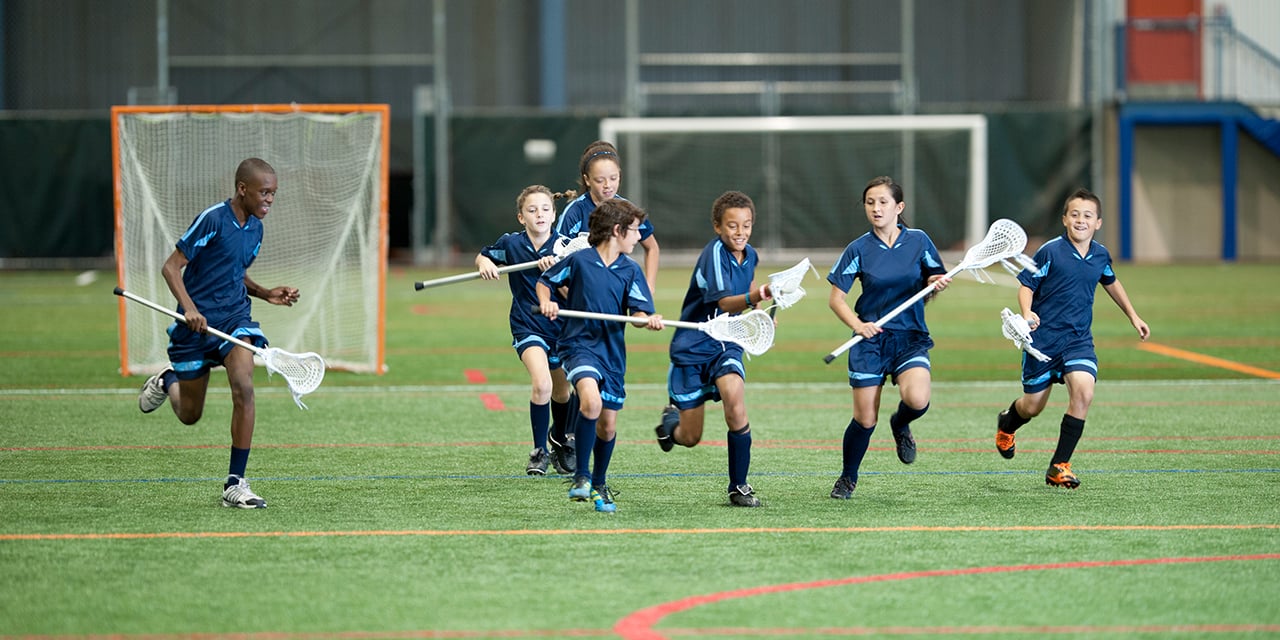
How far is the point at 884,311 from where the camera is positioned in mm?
7785

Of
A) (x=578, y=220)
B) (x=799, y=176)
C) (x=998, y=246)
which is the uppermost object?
(x=799, y=176)

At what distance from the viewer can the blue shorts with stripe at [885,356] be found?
7.68m

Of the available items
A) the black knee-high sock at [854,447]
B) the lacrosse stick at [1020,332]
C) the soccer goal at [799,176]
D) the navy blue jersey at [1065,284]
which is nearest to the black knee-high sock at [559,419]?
the black knee-high sock at [854,447]

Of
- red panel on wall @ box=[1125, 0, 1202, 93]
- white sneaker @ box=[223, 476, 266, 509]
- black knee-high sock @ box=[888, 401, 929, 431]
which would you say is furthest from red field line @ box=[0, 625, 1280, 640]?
red panel on wall @ box=[1125, 0, 1202, 93]

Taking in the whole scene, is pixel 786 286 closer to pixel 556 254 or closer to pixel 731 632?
pixel 556 254

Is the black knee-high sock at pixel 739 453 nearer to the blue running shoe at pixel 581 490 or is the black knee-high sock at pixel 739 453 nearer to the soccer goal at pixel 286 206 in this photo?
the blue running shoe at pixel 581 490

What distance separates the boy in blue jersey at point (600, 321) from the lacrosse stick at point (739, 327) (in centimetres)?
15

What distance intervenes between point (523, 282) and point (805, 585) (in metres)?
3.32

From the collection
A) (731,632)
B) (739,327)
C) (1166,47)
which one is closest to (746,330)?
(739,327)

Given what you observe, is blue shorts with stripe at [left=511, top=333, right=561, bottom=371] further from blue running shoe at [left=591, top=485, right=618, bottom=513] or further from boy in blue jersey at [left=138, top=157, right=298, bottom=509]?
boy in blue jersey at [left=138, top=157, right=298, bottom=509]

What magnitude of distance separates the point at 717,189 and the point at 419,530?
24.2 m

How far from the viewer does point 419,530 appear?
678 cm

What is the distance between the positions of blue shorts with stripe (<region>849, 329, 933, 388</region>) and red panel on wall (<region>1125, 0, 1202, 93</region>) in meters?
24.3

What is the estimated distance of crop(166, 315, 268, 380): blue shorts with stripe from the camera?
756 cm
